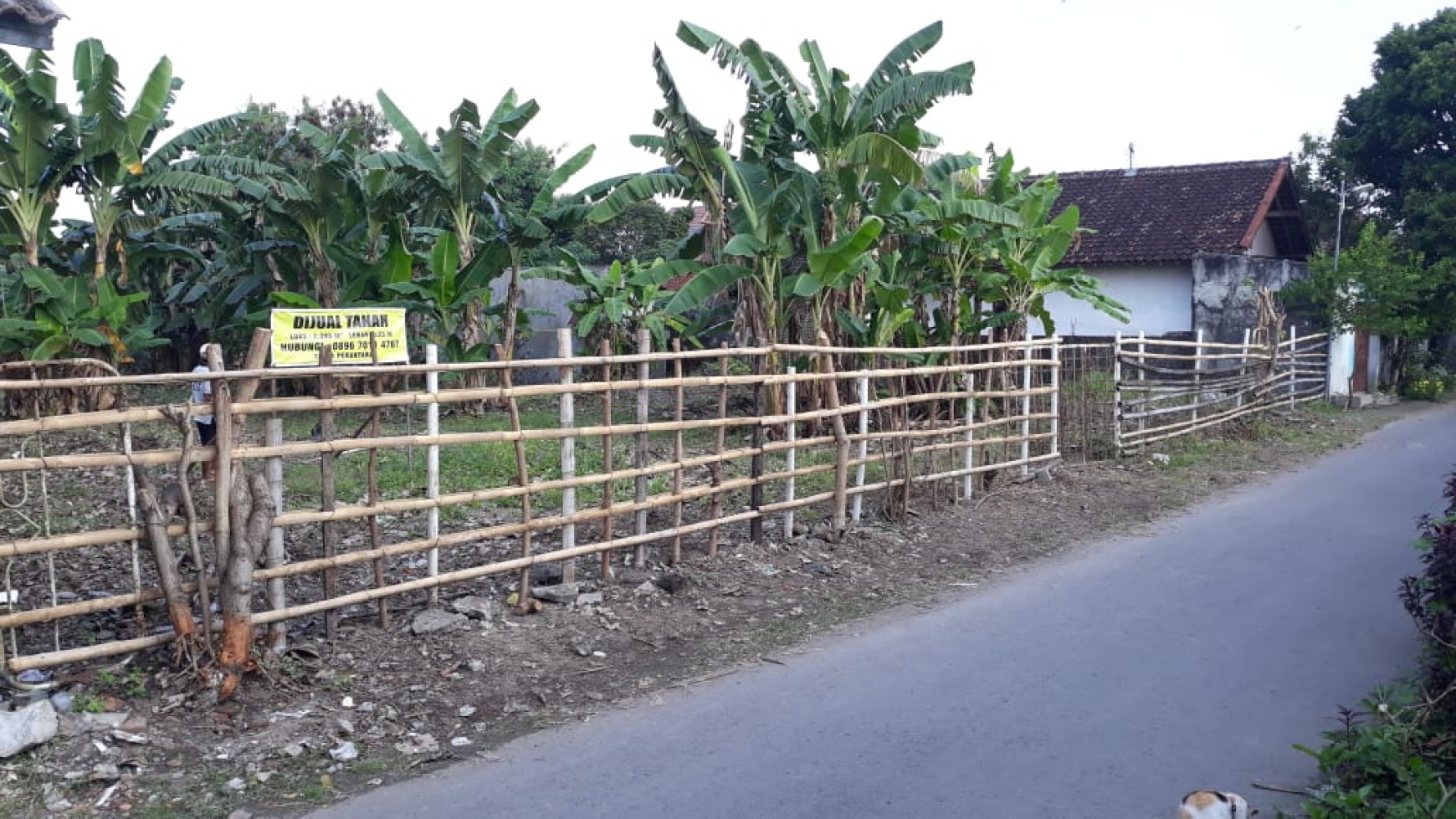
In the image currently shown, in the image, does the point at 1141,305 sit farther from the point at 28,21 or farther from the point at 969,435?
the point at 28,21

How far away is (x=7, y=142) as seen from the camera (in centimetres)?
1362

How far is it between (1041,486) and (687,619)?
618 cm

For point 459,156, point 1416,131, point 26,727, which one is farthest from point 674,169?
point 1416,131

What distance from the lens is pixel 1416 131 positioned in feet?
Answer: 89.5

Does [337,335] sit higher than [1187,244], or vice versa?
[1187,244]

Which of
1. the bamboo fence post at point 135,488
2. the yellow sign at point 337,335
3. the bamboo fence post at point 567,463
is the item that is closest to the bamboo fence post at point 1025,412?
the bamboo fence post at point 567,463

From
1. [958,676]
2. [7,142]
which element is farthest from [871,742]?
[7,142]

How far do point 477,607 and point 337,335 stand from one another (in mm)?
1875

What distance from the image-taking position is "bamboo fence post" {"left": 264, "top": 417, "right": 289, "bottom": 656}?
19.2ft

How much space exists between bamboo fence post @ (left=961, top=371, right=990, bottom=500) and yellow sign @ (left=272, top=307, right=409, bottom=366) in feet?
18.9

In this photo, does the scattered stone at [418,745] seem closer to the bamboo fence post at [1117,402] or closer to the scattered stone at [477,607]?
the scattered stone at [477,607]

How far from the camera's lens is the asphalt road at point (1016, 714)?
15.6ft

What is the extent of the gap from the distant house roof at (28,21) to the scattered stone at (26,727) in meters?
5.48

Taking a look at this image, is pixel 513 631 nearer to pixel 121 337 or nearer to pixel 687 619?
pixel 687 619
